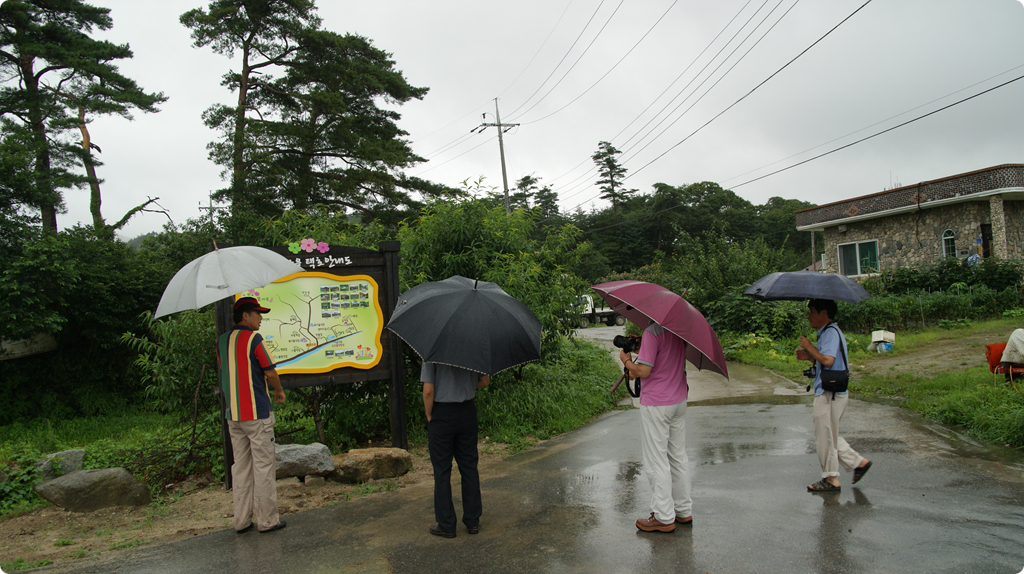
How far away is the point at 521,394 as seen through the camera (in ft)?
29.2

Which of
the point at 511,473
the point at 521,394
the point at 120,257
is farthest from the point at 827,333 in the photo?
the point at 120,257

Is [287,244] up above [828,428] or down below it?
above

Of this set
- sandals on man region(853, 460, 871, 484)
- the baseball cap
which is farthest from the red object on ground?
the baseball cap

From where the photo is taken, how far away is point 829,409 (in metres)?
5.29

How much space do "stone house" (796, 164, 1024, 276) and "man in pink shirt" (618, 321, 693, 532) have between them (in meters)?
22.6

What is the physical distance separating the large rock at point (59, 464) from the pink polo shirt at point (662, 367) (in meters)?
5.94

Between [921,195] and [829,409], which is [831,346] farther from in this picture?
[921,195]

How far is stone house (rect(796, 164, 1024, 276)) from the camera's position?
2142 cm

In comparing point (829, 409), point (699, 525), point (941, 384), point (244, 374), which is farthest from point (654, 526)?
point (941, 384)

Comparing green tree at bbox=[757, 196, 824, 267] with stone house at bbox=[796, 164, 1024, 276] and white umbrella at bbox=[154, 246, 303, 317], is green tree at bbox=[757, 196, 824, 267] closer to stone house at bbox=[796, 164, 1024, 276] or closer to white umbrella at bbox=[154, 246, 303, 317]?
stone house at bbox=[796, 164, 1024, 276]

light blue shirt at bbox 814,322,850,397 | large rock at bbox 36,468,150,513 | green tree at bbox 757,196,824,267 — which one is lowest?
large rock at bbox 36,468,150,513

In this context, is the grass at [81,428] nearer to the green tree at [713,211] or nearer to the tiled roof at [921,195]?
the tiled roof at [921,195]

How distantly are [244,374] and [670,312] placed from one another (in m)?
3.38

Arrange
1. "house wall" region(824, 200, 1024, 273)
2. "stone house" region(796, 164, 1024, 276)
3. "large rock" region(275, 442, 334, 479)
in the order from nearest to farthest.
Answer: "large rock" region(275, 442, 334, 479) → "stone house" region(796, 164, 1024, 276) → "house wall" region(824, 200, 1024, 273)
